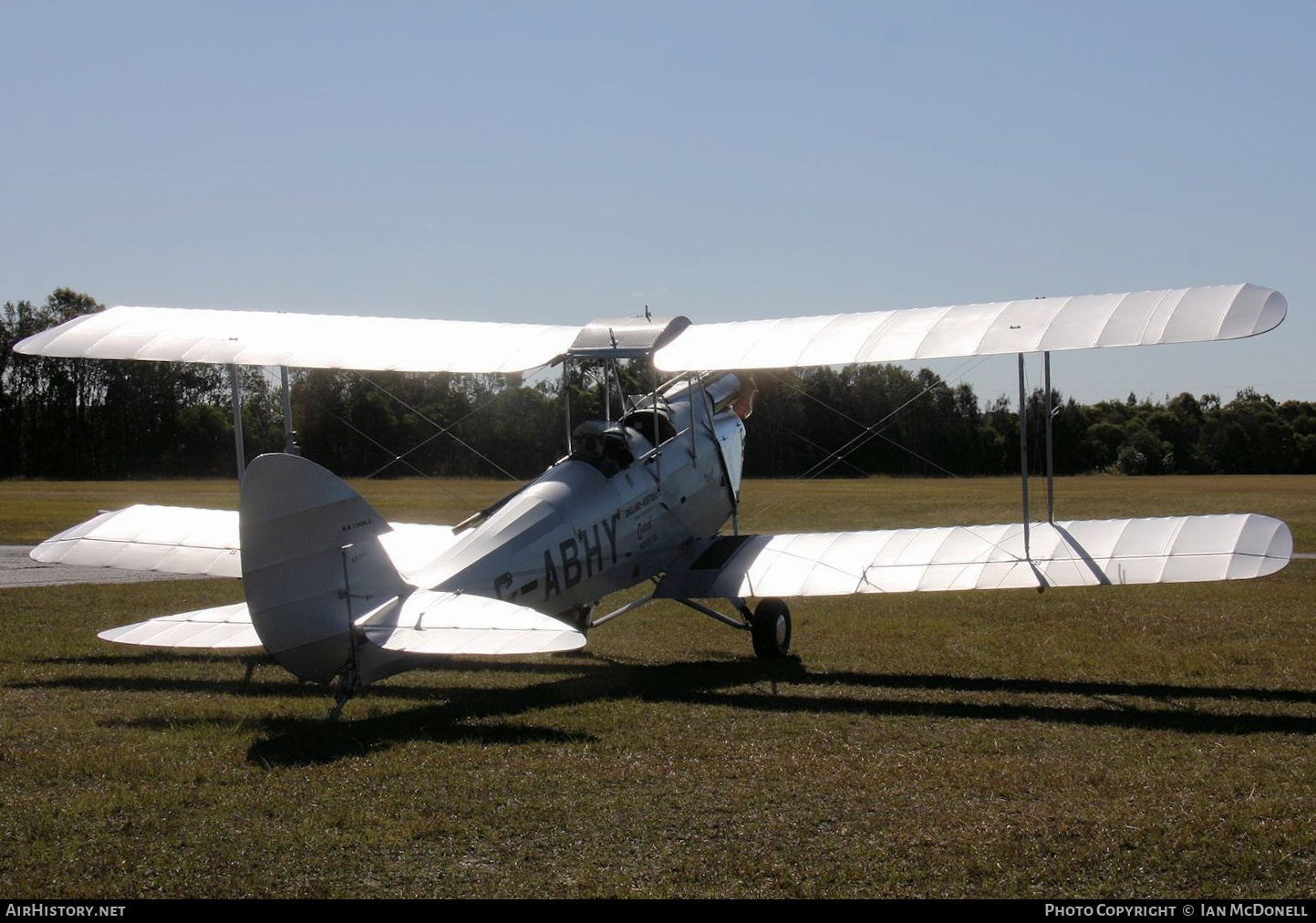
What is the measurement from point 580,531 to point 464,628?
2559mm

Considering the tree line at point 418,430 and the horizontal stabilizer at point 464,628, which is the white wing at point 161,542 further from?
the tree line at point 418,430

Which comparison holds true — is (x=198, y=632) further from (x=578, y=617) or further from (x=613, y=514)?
(x=613, y=514)

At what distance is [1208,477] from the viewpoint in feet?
174

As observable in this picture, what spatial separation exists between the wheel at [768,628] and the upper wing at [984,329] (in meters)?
2.17

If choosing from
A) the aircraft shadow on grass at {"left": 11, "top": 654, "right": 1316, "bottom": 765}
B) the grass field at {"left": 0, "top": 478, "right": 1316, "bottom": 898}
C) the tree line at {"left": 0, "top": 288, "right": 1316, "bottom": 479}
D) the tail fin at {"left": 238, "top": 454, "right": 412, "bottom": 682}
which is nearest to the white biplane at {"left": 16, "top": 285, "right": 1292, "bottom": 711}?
the tail fin at {"left": 238, "top": 454, "right": 412, "bottom": 682}

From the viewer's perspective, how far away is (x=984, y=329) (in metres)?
9.27

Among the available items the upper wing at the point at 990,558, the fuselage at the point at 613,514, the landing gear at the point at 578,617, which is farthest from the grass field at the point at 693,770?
the fuselage at the point at 613,514

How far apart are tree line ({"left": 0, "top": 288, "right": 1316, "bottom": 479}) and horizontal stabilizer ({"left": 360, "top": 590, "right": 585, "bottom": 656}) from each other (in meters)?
17.5

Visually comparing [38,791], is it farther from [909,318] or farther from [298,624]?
[909,318]

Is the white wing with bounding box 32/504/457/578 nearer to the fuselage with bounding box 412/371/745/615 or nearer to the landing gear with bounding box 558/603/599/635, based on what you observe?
the fuselage with bounding box 412/371/745/615

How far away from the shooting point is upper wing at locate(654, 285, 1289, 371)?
326 inches

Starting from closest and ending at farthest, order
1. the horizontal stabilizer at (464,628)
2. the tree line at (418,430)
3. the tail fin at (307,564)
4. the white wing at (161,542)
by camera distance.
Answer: the horizontal stabilizer at (464,628) < the tail fin at (307,564) < the white wing at (161,542) < the tree line at (418,430)

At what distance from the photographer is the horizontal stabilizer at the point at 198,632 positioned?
294 inches


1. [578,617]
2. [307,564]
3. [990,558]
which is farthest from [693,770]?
[990,558]
